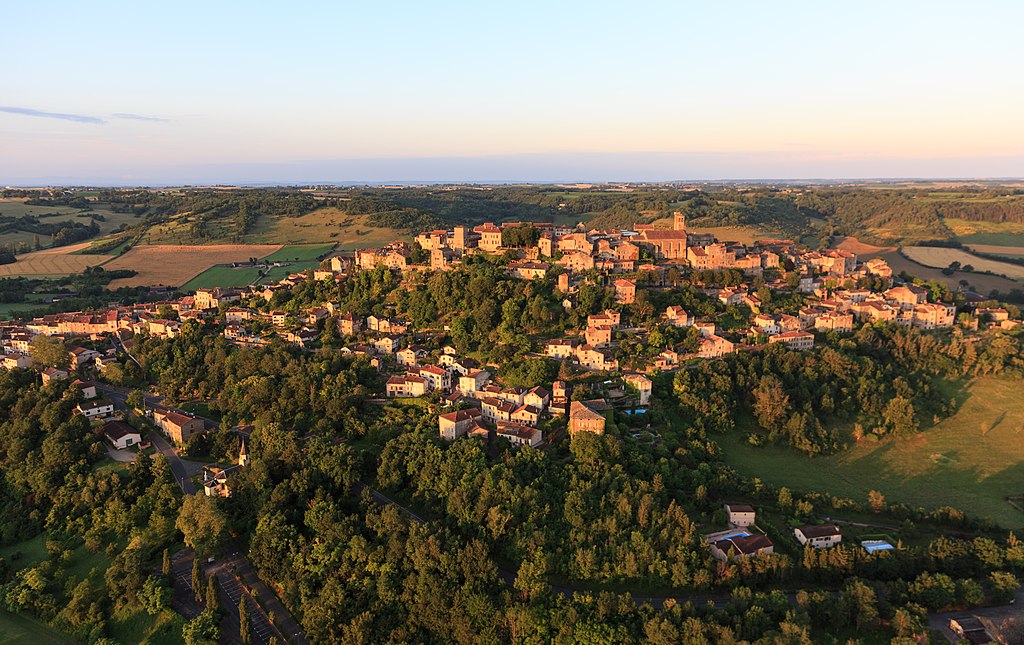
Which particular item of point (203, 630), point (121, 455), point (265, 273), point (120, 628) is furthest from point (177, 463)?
point (265, 273)

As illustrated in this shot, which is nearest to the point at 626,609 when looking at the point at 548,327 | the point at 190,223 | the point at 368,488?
the point at 368,488

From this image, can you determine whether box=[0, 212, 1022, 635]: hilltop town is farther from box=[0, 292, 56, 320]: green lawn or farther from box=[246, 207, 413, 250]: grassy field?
box=[246, 207, 413, 250]: grassy field

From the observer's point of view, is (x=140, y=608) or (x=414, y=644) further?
(x=140, y=608)

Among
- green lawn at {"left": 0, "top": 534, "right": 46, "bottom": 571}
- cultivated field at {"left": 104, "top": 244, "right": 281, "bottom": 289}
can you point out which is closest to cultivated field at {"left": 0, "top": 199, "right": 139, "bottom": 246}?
cultivated field at {"left": 104, "top": 244, "right": 281, "bottom": 289}

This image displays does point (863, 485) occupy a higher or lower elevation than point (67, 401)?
lower

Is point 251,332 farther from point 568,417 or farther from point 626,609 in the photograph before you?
point 626,609

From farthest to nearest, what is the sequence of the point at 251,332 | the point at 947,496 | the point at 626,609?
the point at 251,332 < the point at 947,496 < the point at 626,609

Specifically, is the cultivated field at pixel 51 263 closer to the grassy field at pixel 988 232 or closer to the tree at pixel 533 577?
the tree at pixel 533 577
